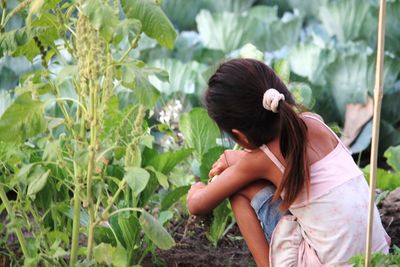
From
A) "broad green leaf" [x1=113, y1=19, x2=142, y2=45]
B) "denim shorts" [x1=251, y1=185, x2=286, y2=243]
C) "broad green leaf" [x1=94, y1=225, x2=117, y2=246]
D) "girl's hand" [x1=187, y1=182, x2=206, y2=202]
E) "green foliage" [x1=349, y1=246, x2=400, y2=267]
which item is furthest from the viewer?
"broad green leaf" [x1=94, y1=225, x2=117, y2=246]

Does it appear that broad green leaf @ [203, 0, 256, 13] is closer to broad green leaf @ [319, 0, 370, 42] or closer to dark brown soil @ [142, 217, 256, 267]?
broad green leaf @ [319, 0, 370, 42]

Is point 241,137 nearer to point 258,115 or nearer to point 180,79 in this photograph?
point 258,115

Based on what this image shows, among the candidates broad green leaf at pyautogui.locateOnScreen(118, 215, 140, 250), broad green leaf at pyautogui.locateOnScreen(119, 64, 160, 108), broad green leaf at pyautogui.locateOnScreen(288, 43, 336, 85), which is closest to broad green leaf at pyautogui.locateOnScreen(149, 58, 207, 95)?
broad green leaf at pyautogui.locateOnScreen(288, 43, 336, 85)

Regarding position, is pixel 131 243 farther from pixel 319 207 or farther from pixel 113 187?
pixel 319 207

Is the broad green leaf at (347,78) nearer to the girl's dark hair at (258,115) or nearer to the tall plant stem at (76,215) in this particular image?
the girl's dark hair at (258,115)

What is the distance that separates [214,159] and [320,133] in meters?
0.69

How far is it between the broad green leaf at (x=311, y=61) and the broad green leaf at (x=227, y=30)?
26.5 inches

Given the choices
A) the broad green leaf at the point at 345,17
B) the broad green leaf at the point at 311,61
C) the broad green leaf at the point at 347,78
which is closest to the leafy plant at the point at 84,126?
the broad green leaf at the point at 347,78

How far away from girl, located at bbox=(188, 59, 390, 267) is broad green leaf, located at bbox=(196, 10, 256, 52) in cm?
354

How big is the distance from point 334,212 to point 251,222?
0.86 feet

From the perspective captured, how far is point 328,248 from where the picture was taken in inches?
113

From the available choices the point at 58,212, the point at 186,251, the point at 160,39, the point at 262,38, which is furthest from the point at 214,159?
the point at 262,38

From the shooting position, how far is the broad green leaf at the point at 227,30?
6.46m

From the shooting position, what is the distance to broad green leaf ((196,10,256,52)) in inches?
255
